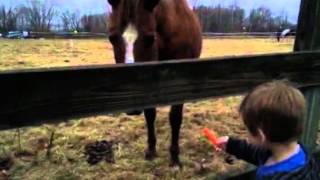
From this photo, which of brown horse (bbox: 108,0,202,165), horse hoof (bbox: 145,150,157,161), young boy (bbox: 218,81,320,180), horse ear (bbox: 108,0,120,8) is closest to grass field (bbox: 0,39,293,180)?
horse hoof (bbox: 145,150,157,161)

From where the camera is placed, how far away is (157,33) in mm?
A: 4562

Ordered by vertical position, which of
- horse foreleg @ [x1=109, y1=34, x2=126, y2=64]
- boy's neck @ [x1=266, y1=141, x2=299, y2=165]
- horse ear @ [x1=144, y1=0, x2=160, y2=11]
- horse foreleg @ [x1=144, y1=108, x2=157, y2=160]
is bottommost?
horse foreleg @ [x1=144, y1=108, x2=157, y2=160]

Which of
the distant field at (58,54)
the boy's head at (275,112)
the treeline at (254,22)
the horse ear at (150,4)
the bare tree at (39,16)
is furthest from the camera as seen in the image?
the treeline at (254,22)

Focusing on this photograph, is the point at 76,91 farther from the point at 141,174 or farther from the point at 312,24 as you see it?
the point at 141,174

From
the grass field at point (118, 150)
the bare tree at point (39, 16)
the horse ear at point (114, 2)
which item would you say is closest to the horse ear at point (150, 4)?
the horse ear at point (114, 2)

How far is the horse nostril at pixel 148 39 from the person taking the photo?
4.06 m

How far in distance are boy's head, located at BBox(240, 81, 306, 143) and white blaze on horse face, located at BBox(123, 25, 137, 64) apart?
2.03 metres

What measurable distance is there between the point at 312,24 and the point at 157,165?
6.92 ft

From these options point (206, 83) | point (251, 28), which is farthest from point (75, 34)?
point (206, 83)

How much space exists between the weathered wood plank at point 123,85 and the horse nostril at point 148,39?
1.10 m

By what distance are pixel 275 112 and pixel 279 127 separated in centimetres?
7

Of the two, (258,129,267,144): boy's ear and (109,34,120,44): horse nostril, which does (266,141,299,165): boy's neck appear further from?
(109,34,120,44): horse nostril

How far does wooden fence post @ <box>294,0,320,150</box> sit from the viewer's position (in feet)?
11.8

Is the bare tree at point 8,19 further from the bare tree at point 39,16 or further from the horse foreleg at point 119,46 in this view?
the horse foreleg at point 119,46
